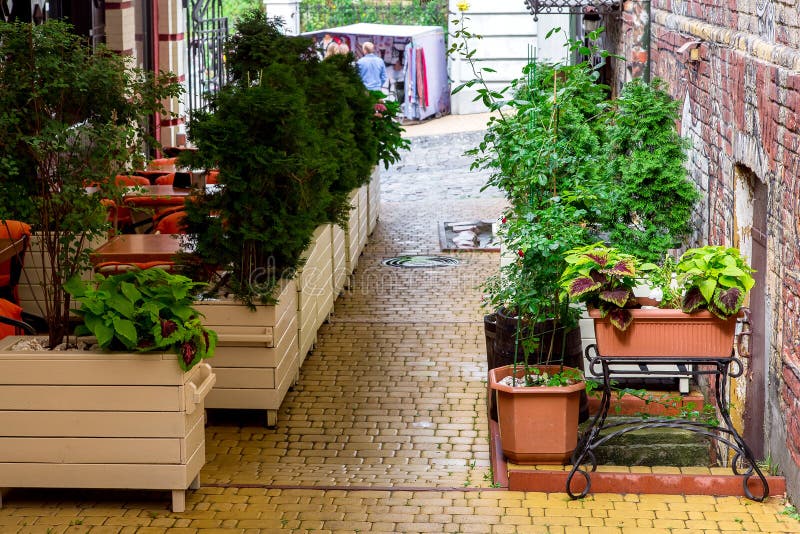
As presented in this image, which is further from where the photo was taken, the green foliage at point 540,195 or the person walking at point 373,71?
the person walking at point 373,71

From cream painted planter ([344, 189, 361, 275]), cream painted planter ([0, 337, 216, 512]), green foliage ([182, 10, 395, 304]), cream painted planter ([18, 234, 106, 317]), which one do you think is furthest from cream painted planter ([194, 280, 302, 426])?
cream painted planter ([344, 189, 361, 275])

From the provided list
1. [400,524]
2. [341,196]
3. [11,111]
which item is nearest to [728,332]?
[400,524]

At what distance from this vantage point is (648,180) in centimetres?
873

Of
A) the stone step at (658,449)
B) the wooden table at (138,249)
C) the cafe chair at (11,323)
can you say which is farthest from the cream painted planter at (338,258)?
the stone step at (658,449)

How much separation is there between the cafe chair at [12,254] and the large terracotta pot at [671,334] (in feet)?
14.4

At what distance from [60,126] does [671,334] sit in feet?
11.9

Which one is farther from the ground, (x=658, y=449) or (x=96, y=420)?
(x=96, y=420)

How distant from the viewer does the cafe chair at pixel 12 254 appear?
28.6 ft

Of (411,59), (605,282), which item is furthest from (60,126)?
(411,59)

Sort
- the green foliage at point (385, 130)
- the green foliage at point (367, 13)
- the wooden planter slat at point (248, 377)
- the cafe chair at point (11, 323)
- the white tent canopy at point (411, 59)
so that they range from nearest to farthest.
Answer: the cafe chair at point (11, 323)
the wooden planter slat at point (248, 377)
the green foliage at point (385, 130)
the white tent canopy at point (411, 59)
the green foliage at point (367, 13)

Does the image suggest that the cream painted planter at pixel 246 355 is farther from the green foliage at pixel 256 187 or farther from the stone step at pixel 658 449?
the stone step at pixel 658 449

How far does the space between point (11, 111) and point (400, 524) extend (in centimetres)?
320

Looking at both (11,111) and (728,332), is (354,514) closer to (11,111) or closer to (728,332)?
(728,332)

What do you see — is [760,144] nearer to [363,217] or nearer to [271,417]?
[271,417]
